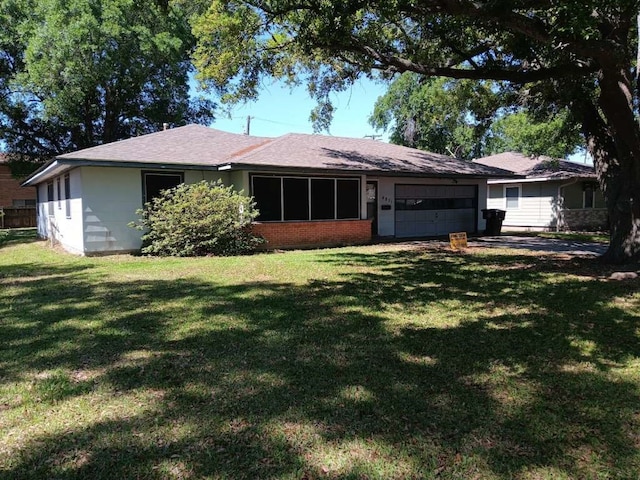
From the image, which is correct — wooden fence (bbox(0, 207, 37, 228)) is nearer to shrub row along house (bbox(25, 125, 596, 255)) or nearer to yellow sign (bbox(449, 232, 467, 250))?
shrub row along house (bbox(25, 125, 596, 255))

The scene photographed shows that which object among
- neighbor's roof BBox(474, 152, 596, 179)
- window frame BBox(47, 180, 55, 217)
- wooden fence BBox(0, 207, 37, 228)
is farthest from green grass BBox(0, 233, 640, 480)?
wooden fence BBox(0, 207, 37, 228)

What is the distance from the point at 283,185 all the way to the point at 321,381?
11538 mm

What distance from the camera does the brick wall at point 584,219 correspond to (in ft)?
73.0

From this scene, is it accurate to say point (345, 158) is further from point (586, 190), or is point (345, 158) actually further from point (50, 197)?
point (586, 190)

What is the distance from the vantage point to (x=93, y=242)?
1342 cm

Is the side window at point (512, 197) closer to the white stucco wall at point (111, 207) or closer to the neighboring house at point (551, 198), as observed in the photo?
the neighboring house at point (551, 198)

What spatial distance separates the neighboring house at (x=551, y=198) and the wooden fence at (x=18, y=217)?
1240 inches

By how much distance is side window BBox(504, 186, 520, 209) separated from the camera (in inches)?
943

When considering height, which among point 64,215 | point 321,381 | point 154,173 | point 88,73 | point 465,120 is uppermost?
point 88,73

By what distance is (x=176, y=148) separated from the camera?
15.6 metres

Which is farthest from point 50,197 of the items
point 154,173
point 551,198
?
point 551,198

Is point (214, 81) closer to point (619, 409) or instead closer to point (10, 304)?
point (10, 304)

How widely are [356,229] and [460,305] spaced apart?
960 cm

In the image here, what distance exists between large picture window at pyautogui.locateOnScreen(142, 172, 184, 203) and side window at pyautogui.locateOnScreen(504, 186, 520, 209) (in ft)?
55.8
